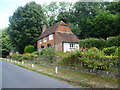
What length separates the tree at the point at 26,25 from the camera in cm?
3416

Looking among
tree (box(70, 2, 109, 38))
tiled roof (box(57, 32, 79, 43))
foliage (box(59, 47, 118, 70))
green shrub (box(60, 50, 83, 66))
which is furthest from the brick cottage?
foliage (box(59, 47, 118, 70))

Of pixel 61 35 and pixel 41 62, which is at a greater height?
pixel 61 35

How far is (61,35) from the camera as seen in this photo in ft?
88.9

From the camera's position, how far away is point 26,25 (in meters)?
34.7

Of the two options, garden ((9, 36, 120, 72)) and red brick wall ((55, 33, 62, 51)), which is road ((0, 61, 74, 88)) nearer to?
garden ((9, 36, 120, 72))

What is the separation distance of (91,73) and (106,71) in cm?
127

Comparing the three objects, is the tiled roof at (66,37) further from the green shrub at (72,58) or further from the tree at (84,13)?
the green shrub at (72,58)

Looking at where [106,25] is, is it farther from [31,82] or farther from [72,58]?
[31,82]

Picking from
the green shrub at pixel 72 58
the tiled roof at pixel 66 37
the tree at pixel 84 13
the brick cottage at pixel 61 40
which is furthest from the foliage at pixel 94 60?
the tree at pixel 84 13

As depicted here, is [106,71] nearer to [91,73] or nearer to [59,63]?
[91,73]

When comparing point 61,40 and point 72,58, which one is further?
point 61,40

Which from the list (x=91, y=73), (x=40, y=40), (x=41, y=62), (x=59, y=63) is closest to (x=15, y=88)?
(x=91, y=73)

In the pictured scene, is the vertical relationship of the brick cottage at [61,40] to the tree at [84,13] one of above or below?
below

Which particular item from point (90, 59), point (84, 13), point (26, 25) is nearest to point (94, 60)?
point (90, 59)
